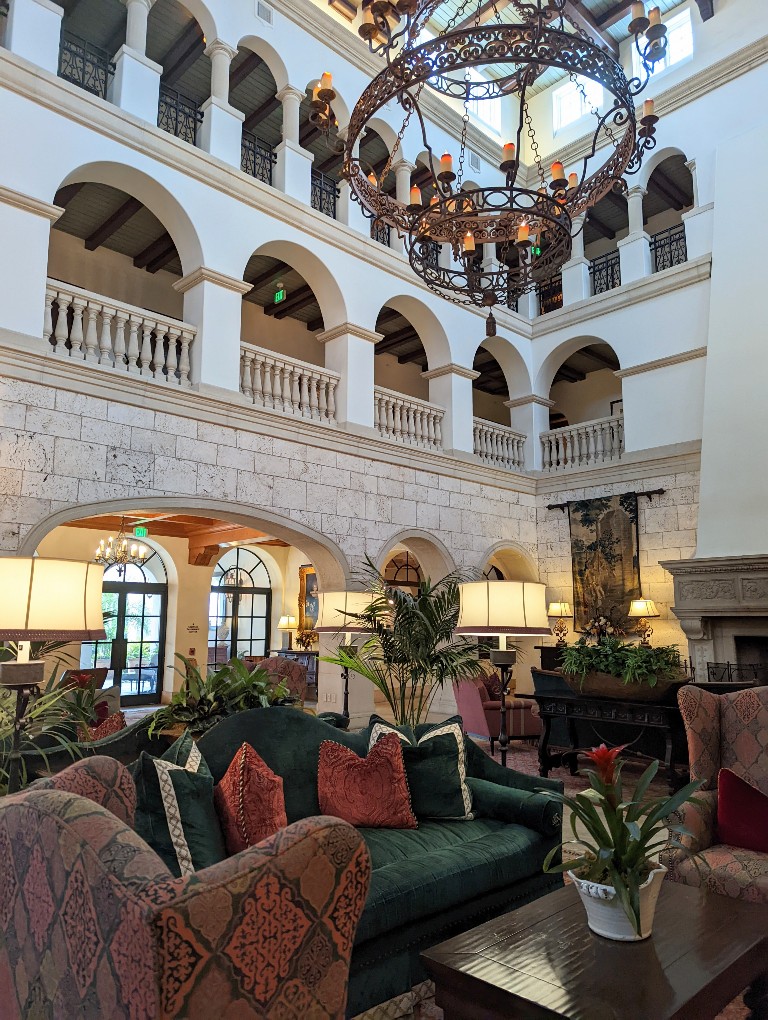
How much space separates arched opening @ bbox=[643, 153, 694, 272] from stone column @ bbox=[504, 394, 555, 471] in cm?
270

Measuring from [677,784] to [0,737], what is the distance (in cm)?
465

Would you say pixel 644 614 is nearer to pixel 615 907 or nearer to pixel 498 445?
pixel 498 445

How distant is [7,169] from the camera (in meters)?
6.40

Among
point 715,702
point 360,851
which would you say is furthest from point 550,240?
point 360,851

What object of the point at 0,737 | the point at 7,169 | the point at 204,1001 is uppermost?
the point at 7,169

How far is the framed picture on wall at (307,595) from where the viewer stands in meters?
14.5

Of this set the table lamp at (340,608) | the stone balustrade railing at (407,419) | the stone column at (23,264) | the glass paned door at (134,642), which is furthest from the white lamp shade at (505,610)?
the glass paned door at (134,642)

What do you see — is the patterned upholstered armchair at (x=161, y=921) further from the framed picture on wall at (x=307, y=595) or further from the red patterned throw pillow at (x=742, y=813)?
the framed picture on wall at (x=307, y=595)

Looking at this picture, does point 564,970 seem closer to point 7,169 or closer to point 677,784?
point 677,784

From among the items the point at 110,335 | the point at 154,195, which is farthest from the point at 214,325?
the point at 154,195

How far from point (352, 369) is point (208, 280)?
213 centimetres

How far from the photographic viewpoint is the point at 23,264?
6.37 metres

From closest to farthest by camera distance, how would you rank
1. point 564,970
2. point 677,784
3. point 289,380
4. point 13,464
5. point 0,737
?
point 564,970 → point 0,737 → point 677,784 → point 13,464 → point 289,380

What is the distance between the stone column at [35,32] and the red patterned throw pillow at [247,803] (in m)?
7.06
